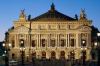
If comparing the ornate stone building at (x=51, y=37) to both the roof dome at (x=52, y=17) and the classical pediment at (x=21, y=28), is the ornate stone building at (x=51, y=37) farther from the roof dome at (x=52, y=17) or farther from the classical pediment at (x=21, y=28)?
the roof dome at (x=52, y=17)

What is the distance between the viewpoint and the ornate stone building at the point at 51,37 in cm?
11212

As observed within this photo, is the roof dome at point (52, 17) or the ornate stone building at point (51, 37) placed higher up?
the roof dome at point (52, 17)

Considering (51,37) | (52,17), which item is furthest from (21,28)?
(52,17)

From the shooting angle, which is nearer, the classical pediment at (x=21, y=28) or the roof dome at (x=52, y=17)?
the classical pediment at (x=21, y=28)

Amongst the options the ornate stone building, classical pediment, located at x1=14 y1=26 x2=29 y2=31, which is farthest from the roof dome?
classical pediment, located at x1=14 y1=26 x2=29 y2=31

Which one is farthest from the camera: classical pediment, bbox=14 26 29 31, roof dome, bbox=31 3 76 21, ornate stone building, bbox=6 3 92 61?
roof dome, bbox=31 3 76 21

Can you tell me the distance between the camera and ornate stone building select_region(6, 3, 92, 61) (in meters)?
112

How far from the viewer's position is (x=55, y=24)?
115 metres

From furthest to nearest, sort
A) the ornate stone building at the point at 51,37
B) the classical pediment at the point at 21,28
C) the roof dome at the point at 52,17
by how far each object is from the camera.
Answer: the roof dome at the point at 52,17 → the classical pediment at the point at 21,28 → the ornate stone building at the point at 51,37

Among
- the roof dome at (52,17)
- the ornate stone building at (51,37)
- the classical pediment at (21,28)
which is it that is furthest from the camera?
the roof dome at (52,17)

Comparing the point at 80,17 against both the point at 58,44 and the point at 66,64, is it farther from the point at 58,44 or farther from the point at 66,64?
the point at 66,64

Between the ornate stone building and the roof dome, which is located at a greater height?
the roof dome

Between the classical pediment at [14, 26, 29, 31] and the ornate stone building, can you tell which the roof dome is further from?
the classical pediment at [14, 26, 29, 31]

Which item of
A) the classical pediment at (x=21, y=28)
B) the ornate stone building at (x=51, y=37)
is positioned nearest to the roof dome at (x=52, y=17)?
the ornate stone building at (x=51, y=37)
